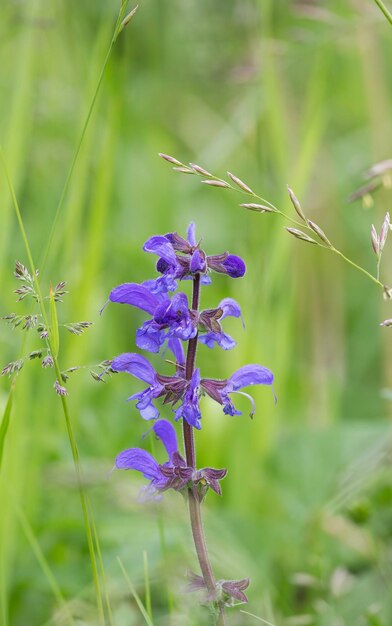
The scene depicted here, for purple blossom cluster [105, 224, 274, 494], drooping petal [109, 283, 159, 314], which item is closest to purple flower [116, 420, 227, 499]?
purple blossom cluster [105, 224, 274, 494]

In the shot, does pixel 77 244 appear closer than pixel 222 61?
Yes

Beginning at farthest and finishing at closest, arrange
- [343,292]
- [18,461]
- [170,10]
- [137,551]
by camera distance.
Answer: [170,10] < [343,292] < [18,461] < [137,551]

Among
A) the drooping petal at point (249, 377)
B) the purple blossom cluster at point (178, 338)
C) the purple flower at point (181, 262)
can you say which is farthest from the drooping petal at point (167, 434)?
the purple flower at point (181, 262)

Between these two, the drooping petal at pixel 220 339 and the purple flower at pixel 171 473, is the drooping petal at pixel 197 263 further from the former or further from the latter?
the purple flower at pixel 171 473

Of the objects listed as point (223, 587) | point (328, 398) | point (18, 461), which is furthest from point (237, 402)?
point (223, 587)

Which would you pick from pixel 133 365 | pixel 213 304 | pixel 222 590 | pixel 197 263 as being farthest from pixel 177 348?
pixel 213 304

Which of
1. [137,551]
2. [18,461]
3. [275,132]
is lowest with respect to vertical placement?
[137,551]

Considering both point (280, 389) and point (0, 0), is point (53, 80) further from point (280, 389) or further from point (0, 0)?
point (280, 389)

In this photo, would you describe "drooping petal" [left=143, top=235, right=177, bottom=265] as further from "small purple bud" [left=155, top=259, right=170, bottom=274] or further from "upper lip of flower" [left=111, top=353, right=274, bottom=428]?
"upper lip of flower" [left=111, top=353, right=274, bottom=428]
